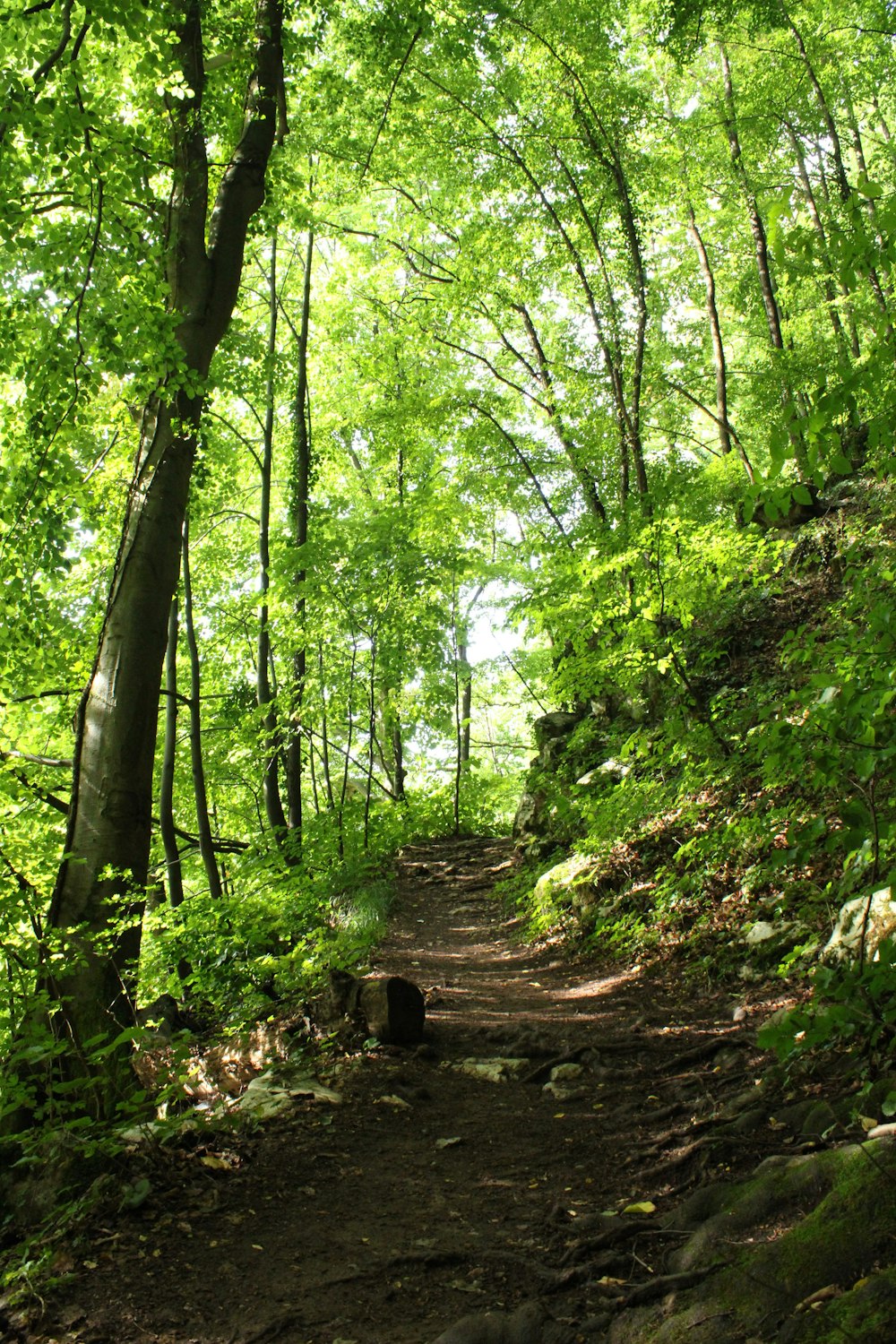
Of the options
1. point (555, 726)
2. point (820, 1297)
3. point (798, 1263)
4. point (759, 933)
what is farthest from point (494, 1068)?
point (555, 726)

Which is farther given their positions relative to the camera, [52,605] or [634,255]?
[634,255]

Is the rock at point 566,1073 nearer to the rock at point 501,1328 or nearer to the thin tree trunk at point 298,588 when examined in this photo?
→ the rock at point 501,1328

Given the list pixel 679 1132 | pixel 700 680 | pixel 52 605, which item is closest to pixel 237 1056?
pixel 679 1132

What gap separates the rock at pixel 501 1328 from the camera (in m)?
2.37

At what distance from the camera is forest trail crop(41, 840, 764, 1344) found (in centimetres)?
265

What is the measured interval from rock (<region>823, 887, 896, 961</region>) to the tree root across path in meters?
0.66

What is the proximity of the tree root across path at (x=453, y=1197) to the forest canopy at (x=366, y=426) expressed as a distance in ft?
2.26

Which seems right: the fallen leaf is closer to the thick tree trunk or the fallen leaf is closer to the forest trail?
the forest trail

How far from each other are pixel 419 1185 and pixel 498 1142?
0.57 m

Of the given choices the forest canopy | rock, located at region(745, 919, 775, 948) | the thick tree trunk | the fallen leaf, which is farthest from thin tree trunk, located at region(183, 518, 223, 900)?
the fallen leaf

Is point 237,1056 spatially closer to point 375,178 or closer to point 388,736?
point 375,178

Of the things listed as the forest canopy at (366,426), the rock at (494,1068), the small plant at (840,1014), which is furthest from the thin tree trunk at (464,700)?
the small plant at (840,1014)

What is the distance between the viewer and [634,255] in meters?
9.86

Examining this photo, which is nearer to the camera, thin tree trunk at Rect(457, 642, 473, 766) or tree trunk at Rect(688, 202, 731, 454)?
tree trunk at Rect(688, 202, 731, 454)
